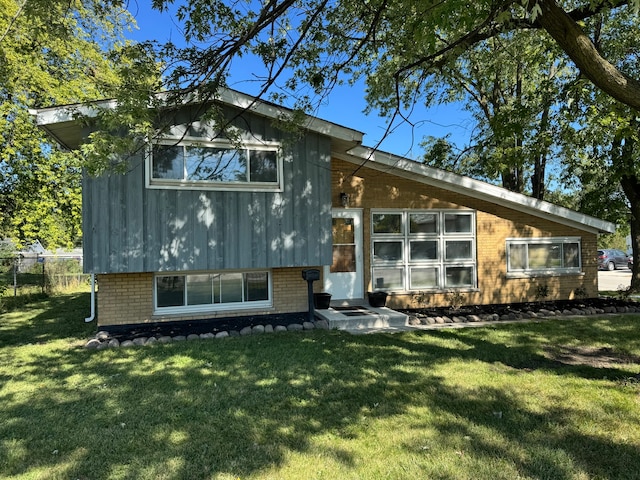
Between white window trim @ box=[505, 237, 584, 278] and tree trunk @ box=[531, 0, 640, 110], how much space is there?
7.68m

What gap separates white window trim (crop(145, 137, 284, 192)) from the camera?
7.68m

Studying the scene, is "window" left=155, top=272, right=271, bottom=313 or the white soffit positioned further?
"window" left=155, top=272, right=271, bottom=313

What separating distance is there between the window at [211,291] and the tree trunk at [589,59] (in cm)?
699

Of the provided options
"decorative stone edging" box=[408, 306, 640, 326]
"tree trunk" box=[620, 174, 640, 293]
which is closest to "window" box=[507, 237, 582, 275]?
"decorative stone edging" box=[408, 306, 640, 326]

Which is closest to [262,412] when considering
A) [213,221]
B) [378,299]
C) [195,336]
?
[195,336]

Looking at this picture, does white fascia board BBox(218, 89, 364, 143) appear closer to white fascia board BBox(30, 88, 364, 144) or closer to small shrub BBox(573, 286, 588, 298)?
white fascia board BBox(30, 88, 364, 144)

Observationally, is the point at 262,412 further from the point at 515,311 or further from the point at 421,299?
the point at 515,311

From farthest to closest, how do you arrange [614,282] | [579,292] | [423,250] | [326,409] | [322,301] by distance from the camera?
[614,282], [579,292], [423,250], [322,301], [326,409]

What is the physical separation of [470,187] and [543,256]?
336 cm

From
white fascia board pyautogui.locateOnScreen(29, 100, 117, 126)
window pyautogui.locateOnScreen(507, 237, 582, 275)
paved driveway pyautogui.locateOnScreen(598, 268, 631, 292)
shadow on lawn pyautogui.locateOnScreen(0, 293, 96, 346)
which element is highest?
white fascia board pyautogui.locateOnScreen(29, 100, 117, 126)

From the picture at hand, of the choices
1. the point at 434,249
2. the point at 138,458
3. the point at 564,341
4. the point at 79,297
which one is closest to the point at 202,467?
the point at 138,458

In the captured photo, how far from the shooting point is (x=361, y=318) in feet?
27.4

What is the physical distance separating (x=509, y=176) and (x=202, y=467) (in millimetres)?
16684

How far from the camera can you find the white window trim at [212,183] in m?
7.68
